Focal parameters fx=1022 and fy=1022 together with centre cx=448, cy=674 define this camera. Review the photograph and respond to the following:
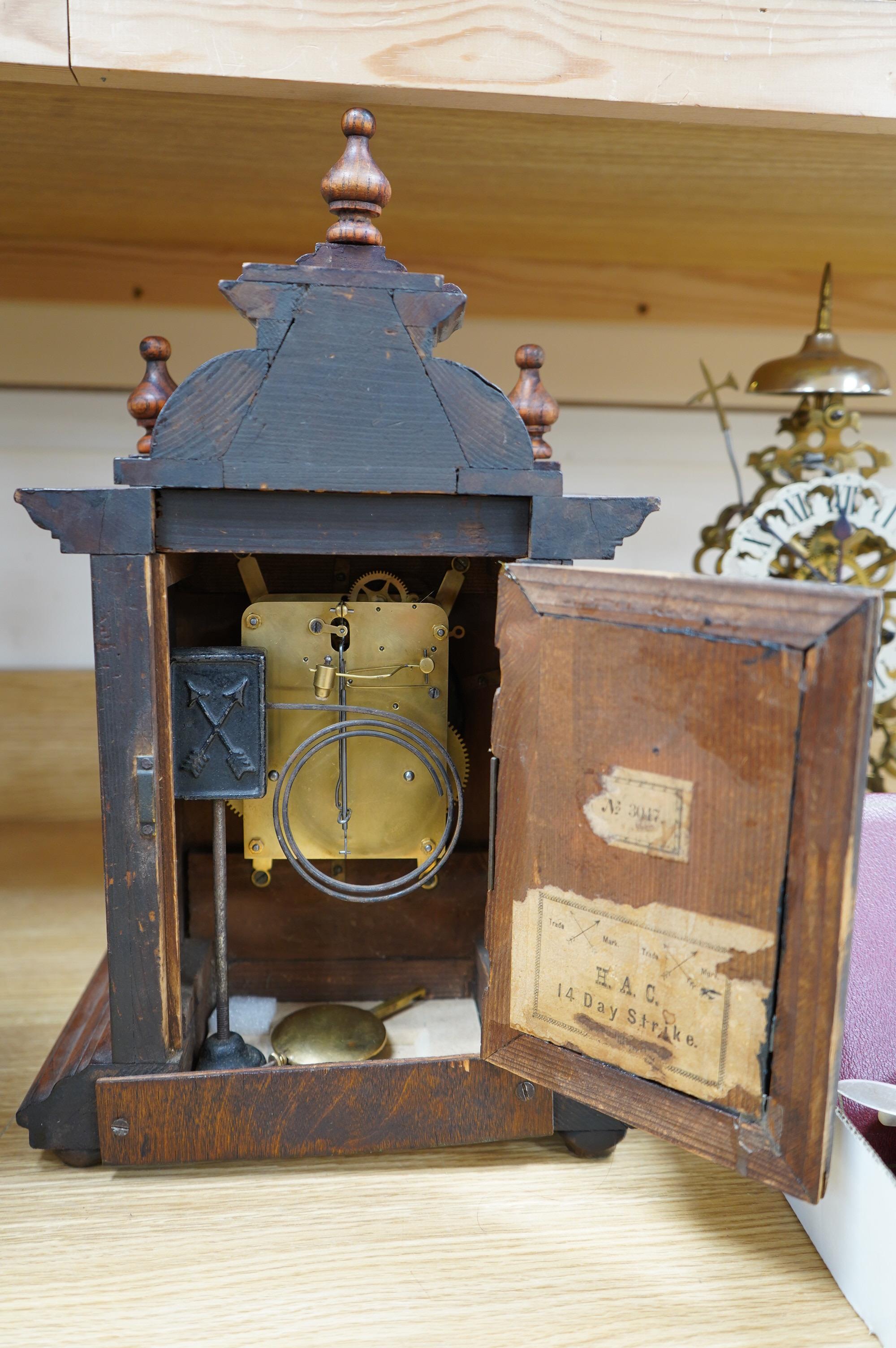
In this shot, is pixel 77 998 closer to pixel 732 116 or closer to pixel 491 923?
pixel 491 923

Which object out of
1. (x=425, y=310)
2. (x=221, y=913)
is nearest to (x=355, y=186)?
(x=425, y=310)

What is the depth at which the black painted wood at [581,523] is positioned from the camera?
75 centimetres

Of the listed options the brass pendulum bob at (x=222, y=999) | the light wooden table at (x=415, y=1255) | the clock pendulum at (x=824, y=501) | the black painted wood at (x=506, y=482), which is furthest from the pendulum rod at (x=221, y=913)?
the clock pendulum at (x=824, y=501)

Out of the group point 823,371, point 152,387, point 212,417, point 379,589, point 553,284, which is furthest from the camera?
point 553,284

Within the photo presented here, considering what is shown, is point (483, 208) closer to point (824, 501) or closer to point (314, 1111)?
point (824, 501)

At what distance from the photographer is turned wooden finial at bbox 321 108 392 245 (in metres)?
0.72

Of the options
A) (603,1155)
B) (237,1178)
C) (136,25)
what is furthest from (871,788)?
(136,25)

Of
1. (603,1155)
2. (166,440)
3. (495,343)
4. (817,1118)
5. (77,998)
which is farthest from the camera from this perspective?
(495,343)

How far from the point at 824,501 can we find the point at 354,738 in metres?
0.64

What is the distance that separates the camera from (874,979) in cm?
81

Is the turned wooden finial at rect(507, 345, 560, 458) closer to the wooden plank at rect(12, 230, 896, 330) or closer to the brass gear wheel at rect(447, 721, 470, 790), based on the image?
the brass gear wheel at rect(447, 721, 470, 790)

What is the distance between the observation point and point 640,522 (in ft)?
2.48

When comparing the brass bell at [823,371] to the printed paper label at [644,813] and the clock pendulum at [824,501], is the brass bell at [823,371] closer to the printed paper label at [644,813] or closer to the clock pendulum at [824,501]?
the clock pendulum at [824,501]

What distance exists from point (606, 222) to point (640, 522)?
2.21 feet
